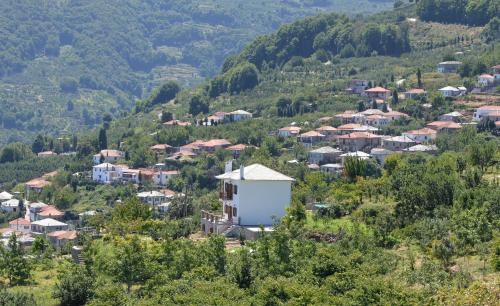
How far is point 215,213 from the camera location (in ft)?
163

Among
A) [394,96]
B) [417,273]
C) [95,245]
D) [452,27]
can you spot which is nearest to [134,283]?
[95,245]

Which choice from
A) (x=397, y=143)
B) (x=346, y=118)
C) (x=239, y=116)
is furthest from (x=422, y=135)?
(x=239, y=116)

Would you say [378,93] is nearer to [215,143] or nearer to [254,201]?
[215,143]

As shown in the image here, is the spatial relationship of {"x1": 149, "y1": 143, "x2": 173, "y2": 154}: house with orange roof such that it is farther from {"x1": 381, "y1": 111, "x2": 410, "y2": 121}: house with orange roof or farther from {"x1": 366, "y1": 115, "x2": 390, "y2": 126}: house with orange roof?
{"x1": 381, "y1": 111, "x2": 410, "y2": 121}: house with orange roof

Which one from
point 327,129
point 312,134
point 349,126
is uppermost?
point 349,126

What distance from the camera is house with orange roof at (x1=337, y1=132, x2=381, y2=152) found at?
89125mm

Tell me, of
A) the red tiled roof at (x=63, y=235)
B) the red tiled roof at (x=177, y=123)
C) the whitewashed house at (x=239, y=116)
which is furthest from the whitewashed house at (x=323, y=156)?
the red tiled roof at (x=177, y=123)

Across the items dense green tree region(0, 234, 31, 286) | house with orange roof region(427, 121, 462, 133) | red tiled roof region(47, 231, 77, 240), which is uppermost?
dense green tree region(0, 234, 31, 286)

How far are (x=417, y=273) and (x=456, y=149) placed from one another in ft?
145

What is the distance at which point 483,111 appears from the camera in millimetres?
88312

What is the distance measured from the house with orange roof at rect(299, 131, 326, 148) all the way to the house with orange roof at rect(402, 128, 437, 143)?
27.4 feet

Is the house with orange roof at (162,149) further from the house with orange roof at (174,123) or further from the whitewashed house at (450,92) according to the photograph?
the whitewashed house at (450,92)

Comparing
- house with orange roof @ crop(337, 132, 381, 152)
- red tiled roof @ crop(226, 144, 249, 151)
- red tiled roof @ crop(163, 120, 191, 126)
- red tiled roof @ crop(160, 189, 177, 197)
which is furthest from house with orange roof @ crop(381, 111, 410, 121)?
red tiled roof @ crop(163, 120, 191, 126)

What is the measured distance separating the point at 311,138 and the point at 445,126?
1201 centimetres
